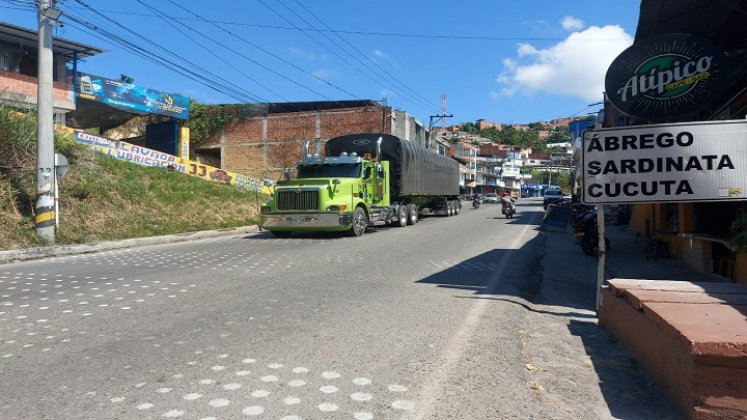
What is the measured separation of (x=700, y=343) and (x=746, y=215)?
4045 millimetres

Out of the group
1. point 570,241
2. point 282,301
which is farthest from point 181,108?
point 282,301

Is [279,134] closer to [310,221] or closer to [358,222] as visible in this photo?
[358,222]

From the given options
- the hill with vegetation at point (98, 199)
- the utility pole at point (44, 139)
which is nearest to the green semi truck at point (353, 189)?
the hill with vegetation at point (98, 199)

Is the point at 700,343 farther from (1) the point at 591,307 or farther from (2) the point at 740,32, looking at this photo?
(2) the point at 740,32

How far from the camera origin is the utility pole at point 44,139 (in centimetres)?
1298

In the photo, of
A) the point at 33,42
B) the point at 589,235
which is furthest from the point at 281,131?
the point at 589,235

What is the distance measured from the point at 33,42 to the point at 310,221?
75.1 ft

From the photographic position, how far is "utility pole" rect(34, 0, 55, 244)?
1298 centimetres

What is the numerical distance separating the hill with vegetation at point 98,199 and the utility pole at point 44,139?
1.50 ft

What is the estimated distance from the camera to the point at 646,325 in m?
4.21

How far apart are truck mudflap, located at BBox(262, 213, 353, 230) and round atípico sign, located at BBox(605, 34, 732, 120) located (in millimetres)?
8740

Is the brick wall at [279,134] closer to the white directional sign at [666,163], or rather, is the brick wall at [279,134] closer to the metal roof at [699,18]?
the metal roof at [699,18]

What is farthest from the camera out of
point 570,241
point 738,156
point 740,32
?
point 570,241

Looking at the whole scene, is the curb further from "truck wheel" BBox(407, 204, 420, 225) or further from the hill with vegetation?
"truck wheel" BBox(407, 204, 420, 225)
